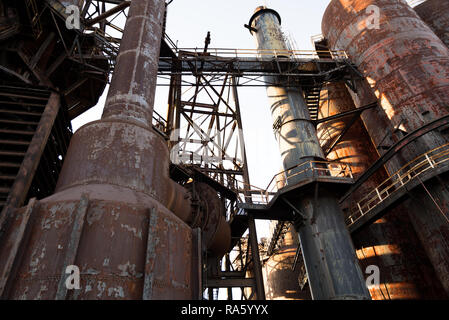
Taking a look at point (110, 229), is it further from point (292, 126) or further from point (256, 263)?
point (292, 126)

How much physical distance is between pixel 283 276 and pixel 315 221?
9.87 meters

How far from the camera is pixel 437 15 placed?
1722 centimetres

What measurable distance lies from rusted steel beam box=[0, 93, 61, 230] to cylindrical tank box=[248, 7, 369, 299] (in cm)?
823

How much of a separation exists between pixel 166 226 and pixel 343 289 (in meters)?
7.53

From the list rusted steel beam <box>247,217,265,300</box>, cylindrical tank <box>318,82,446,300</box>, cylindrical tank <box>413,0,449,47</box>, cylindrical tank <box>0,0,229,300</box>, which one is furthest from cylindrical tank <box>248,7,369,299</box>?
cylindrical tank <box>413,0,449,47</box>

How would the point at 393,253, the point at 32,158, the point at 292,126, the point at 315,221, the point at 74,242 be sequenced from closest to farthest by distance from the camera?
the point at 74,242
the point at 32,158
the point at 315,221
the point at 393,253
the point at 292,126

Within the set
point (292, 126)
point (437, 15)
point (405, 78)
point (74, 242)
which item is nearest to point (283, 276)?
point (292, 126)

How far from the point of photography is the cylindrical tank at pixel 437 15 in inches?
653

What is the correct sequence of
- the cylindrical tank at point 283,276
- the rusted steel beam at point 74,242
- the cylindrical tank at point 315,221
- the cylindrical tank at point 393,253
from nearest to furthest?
the rusted steel beam at point 74,242 → the cylindrical tank at point 315,221 → the cylindrical tank at point 393,253 → the cylindrical tank at point 283,276

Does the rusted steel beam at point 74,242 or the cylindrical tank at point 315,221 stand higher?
the cylindrical tank at point 315,221

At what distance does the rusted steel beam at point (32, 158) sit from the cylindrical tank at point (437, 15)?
66.5ft

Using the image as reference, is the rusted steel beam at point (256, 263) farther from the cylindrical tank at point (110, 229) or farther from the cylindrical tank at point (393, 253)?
the cylindrical tank at point (110, 229)

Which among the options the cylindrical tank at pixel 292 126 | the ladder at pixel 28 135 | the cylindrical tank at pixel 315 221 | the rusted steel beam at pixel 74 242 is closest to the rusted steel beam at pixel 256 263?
the cylindrical tank at pixel 315 221

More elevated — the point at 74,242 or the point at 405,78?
the point at 405,78
